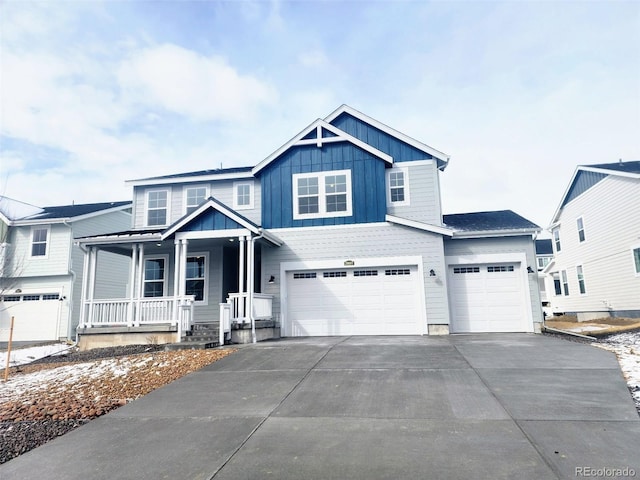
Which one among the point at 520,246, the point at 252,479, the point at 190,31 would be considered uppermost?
the point at 190,31

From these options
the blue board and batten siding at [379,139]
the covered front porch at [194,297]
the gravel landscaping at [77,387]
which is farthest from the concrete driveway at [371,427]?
the blue board and batten siding at [379,139]

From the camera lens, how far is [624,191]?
59.2 ft

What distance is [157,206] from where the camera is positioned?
16.6 m

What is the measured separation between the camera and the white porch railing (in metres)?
12.4

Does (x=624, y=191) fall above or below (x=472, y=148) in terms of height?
below

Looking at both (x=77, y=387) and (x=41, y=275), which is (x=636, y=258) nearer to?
(x=77, y=387)

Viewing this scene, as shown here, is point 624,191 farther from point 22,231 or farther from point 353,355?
point 22,231

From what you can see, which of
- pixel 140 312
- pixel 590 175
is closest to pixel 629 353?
pixel 140 312

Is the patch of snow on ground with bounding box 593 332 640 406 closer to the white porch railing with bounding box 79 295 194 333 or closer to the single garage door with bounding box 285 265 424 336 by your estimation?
the single garage door with bounding box 285 265 424 336

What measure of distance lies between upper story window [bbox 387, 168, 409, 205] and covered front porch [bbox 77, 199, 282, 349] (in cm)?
442

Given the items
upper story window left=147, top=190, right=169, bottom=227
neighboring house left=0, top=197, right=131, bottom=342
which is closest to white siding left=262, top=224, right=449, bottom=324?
upper story window left=147, top=190, right=169, bottom=227

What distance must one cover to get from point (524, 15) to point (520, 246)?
7067 mm

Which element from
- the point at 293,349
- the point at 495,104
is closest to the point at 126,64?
the point at 293,349

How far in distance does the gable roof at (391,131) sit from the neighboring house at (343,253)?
4cm
